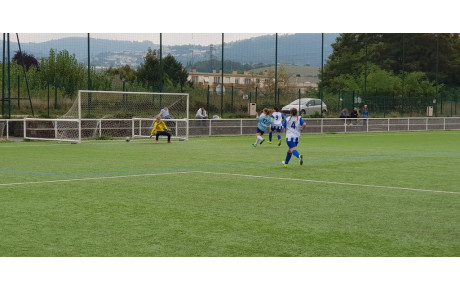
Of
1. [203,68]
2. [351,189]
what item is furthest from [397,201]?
[203,68]

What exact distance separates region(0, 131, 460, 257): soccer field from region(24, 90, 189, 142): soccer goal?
9602 millimetres

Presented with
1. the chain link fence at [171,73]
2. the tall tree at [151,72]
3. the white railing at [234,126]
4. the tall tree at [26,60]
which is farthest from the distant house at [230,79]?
the tall tree at [26,60]

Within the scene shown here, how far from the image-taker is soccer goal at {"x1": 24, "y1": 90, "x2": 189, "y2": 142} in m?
27.7

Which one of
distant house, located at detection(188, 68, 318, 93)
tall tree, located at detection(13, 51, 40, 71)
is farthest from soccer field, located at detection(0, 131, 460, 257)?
distant house, located at detection(188, 68, 318, 93)

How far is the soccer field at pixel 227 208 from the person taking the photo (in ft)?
24.0

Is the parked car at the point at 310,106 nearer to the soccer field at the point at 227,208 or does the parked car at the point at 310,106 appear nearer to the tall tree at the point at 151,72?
the tall tree at the point at 151,72

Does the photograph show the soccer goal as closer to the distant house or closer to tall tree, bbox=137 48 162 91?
tall tree, bbox=137 48 162 91

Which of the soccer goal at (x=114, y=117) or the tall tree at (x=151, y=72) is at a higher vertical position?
the tall tree at (x=151, y=72)

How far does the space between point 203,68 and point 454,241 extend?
33.2 metres

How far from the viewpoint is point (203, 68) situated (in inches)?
1580

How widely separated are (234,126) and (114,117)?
22.3 feet

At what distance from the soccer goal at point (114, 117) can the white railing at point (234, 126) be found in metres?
0.04

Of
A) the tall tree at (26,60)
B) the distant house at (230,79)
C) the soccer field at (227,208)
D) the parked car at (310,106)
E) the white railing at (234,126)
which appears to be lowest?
the soccer field at (227,208)

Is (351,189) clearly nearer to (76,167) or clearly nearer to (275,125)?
(76,167)
